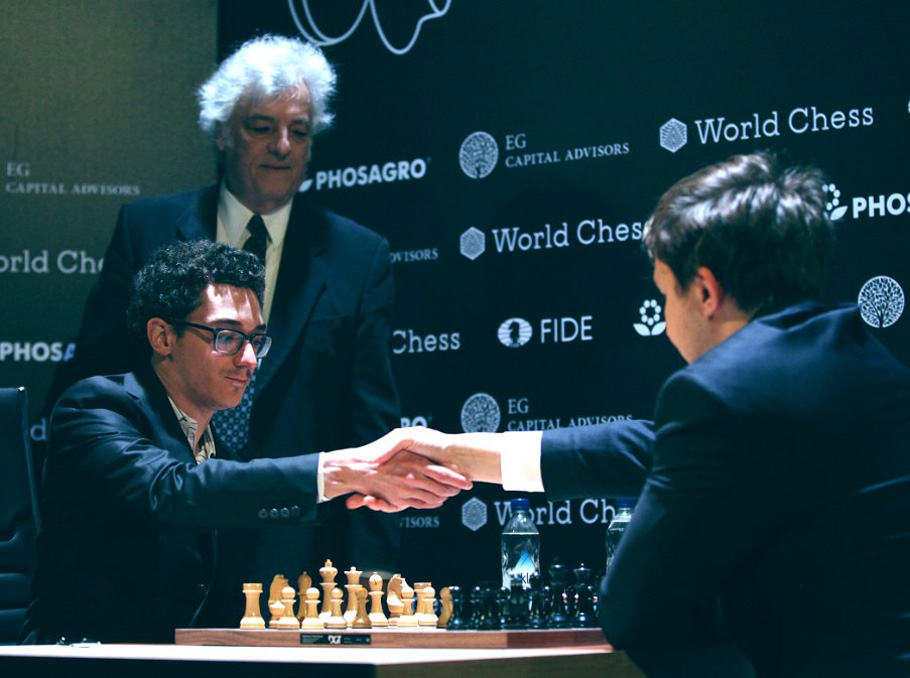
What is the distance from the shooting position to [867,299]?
4.39 meters

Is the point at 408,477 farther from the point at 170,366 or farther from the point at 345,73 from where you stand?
the point at 345,73

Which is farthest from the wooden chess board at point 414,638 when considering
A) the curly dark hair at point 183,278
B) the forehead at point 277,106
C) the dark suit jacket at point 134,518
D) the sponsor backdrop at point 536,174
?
the forehead at point 277,106

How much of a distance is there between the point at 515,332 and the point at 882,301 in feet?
4.63

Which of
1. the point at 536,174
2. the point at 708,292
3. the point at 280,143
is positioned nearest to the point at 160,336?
the point at 280,143

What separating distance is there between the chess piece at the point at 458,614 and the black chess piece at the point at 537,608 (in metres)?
0.11

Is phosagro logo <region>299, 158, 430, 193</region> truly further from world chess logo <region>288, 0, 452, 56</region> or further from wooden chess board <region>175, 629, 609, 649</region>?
wooden chess board <region>175, 629, 609, 649</region>

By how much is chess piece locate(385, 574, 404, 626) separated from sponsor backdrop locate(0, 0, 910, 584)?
88.4 inches

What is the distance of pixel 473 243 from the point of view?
5301mm

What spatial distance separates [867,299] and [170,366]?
2.28 meters

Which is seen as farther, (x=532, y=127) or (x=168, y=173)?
→ (x=168, y=173)

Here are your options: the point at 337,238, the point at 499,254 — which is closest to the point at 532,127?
the point at 499,254

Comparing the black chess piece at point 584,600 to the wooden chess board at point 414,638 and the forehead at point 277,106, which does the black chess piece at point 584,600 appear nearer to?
the wooden chess board at point 414,638

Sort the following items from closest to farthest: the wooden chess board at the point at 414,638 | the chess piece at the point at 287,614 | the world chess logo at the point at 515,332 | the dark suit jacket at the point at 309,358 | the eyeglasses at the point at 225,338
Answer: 1. the wooden chess board at the point at 414,638
2. the chess piece at the point at 287,614
3. the eyeglasses at the point at 225,338
4. the dark suit jacket at the point at 309,358
5. the world chess logo at the point at 515,332

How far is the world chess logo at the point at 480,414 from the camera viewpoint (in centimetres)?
517
